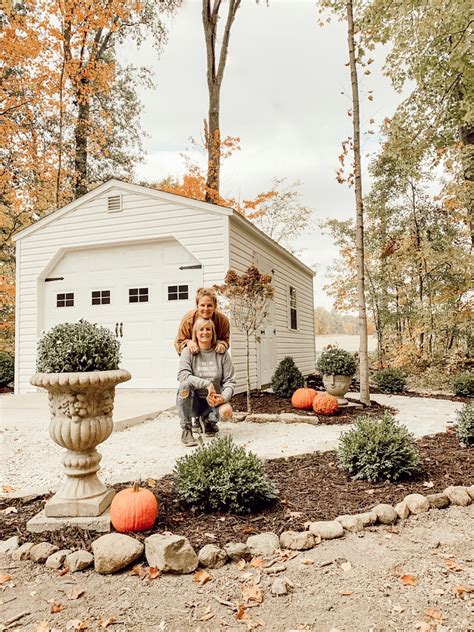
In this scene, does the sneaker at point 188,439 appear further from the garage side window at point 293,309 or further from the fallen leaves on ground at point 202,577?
the garage side window at point 293,309

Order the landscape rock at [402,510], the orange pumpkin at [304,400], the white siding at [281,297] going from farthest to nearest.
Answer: the white siding at [281,297], the orange pumpkin at [304,400], the landscape rock at [402,510]

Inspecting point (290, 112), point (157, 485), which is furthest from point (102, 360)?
point (290, 112)

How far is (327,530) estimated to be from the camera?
2398 mm

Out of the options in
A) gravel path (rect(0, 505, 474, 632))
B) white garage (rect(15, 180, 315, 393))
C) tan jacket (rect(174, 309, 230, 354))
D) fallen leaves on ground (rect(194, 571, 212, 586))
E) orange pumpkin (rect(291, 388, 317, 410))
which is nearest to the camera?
gravel path (rect(0, 505, 474, 632))

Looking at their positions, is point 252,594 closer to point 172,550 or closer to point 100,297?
point 172,550

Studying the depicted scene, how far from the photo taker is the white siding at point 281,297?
807 centimetres

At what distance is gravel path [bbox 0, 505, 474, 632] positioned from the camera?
1706 mm

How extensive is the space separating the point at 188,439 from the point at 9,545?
7.86 feet

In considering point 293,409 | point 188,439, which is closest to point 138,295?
point 293,409

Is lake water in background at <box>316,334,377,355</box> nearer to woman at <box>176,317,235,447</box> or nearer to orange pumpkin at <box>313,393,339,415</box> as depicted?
orange pumpkin at <box>313,393,339,415</box>

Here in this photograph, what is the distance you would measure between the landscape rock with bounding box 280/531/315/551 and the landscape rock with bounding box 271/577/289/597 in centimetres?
33

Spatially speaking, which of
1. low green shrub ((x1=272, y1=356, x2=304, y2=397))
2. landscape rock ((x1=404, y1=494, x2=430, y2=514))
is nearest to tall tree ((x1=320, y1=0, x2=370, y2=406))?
low green shrub ((x1=272, y1=356, x2=304, y2=397))

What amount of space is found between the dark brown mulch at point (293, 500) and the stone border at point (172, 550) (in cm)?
12

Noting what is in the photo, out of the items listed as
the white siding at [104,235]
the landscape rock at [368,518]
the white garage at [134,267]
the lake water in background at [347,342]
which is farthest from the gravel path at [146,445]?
the lake water in background at [347,342]
